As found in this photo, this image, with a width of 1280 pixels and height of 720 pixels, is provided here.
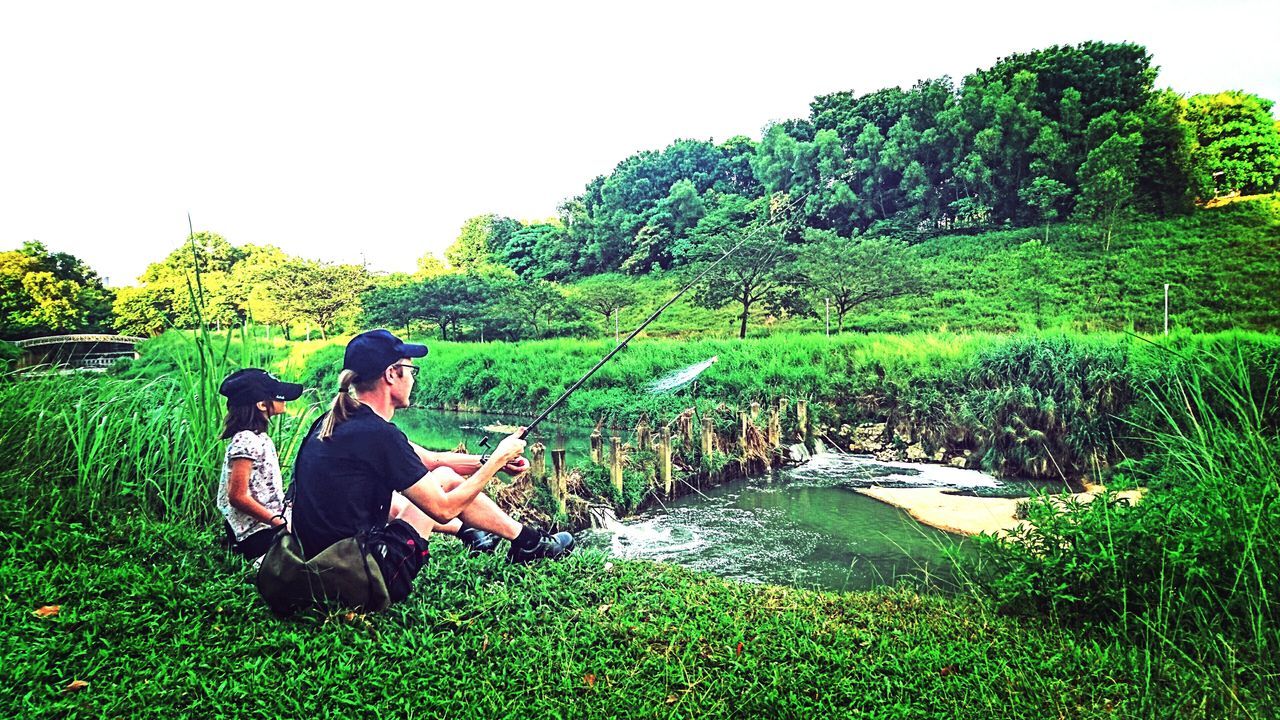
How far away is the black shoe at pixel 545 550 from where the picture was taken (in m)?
2.75

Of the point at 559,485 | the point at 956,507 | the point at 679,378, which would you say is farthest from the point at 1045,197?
the point at 559,485

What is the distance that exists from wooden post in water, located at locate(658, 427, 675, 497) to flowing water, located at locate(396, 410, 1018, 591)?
16 centimetres

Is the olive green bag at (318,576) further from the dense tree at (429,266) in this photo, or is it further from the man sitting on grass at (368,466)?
the dense tree at (429,266)

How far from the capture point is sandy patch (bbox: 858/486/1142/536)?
405 cm

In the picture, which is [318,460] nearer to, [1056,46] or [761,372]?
[761,372]

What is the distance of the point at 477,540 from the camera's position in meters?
2.82

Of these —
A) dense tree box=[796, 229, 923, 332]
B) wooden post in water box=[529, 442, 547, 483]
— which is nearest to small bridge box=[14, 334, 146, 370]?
wooden post in water box=[529, 442, 547, 483]

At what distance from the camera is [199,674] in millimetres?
1982

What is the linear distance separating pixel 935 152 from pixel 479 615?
16.7 feet

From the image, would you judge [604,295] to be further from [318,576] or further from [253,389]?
[318,576]

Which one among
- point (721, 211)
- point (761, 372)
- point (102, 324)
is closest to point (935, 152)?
point (721, 211)

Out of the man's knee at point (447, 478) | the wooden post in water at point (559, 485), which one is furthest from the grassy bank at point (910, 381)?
the man's knee at point (447, 478)

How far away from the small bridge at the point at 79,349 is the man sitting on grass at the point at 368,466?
1.87 metres

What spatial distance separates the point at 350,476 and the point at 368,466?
0.06 metres
